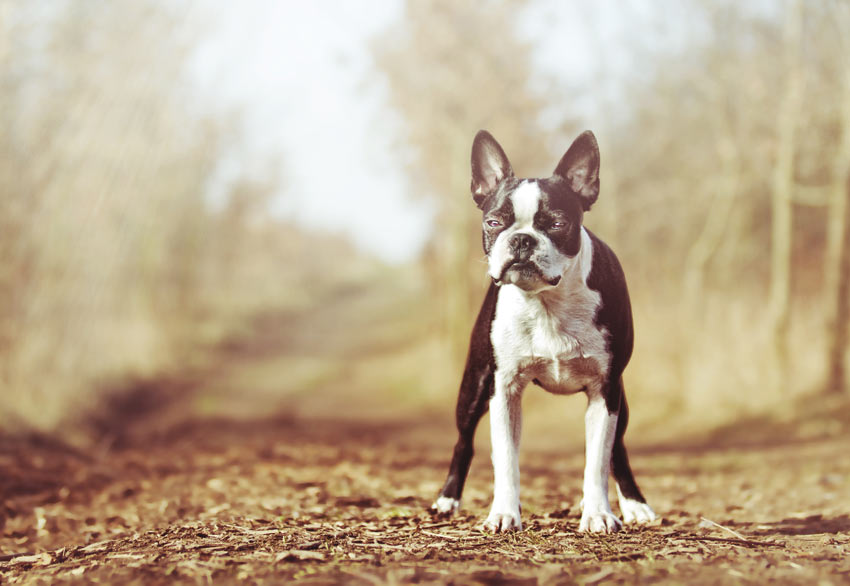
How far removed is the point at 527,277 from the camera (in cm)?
381

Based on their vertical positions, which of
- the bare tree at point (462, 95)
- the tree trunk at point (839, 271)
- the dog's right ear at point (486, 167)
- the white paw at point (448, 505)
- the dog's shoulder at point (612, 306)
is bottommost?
the white paw at point (448, 505)

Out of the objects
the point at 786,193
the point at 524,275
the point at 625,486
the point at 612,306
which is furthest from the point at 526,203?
the point at 786,193

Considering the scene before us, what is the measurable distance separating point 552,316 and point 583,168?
74 centimetres

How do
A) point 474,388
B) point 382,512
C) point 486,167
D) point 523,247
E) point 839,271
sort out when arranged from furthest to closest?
point 839,271 < point 382,512 < point 474,388 < point 486,167 < point 523,247

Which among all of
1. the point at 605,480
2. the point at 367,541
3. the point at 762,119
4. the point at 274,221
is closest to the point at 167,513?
the point at 367,541

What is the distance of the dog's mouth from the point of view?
3.79 m

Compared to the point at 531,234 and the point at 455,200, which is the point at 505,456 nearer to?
the point at 531,234

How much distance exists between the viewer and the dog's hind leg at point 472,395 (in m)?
4.30

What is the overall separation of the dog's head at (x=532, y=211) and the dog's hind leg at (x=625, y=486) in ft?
3.42

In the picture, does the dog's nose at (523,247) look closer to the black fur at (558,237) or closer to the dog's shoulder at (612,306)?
the black fur at (558,237)

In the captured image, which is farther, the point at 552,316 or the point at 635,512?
the point at 635,512

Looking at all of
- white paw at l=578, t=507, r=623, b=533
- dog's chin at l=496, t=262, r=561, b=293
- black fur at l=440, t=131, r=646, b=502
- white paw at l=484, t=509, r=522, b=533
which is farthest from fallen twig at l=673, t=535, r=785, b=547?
dog's chin at l=496, t=262, r=561, b=293

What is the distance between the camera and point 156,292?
64.0 ft

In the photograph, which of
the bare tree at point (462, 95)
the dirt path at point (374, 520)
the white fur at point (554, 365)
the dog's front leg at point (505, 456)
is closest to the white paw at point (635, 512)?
the dirt path at point (374, 520)
